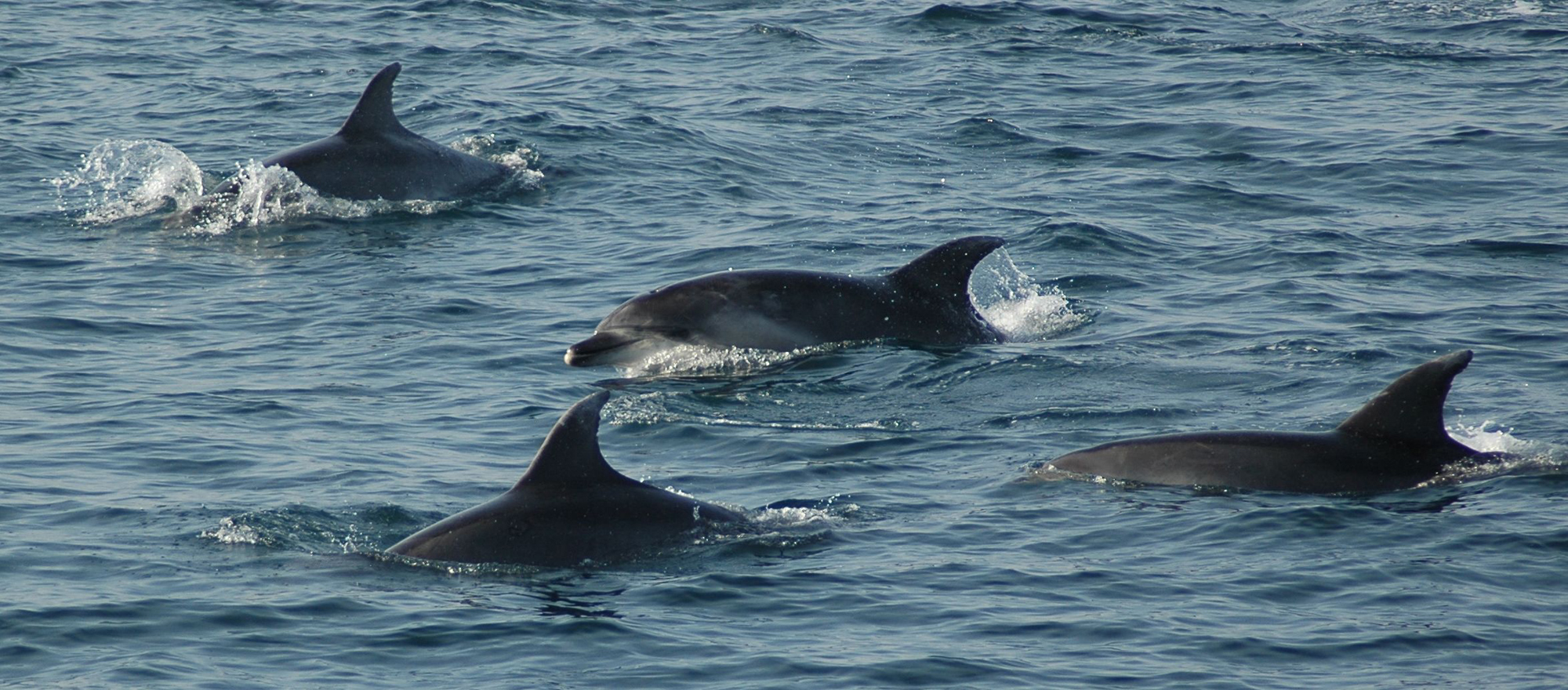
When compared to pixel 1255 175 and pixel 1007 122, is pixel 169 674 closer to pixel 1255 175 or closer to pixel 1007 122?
pixel 1255 175

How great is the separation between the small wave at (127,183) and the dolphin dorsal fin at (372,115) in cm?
193

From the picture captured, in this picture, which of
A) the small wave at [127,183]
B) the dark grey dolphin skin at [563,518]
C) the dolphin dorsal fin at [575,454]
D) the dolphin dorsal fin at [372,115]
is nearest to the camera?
the dolphin dorsal fin at [575,454]

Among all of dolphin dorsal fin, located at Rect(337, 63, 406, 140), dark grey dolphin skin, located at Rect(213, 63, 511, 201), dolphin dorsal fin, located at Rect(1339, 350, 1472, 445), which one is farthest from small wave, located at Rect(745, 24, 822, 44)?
dolphin dorsal fin, located at Rect(1339, 350, 1472, 445)

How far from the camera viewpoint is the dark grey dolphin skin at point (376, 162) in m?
22.8

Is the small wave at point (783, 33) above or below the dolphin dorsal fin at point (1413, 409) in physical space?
below

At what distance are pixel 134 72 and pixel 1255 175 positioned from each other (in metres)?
17.9

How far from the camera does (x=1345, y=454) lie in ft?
42.7

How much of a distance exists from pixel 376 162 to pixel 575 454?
41.1ft

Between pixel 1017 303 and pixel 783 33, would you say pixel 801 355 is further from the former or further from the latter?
→ pixel 783 33

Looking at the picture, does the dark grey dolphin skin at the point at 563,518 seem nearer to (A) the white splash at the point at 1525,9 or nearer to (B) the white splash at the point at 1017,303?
(B) the white splash at the point at 1017,303

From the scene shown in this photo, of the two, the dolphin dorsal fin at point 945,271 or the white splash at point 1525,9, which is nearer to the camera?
the dolphin dorsal fin at point 945,271

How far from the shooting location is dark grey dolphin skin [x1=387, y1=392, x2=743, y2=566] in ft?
37.2

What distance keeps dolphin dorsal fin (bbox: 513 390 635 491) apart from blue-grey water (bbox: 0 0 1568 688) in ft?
2.05

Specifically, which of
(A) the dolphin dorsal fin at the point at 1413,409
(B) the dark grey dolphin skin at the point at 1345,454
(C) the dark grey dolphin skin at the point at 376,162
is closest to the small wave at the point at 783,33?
(C) the dark grey dolphin skin at the point at 376,162
